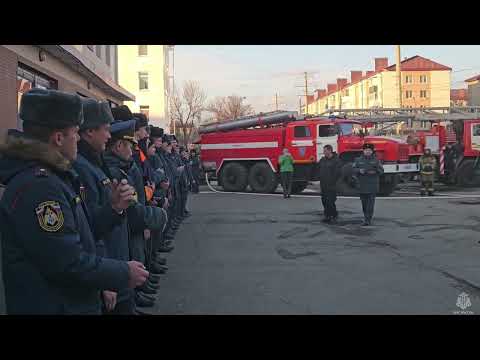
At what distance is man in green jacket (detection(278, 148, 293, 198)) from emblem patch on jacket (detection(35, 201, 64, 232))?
1640 cm

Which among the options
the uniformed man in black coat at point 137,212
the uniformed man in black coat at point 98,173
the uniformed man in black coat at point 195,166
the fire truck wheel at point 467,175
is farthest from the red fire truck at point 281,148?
the uniformed man in black coat at point 98,173

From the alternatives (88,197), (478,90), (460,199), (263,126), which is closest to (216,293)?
(88,197)

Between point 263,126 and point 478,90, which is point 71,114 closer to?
point 263,126

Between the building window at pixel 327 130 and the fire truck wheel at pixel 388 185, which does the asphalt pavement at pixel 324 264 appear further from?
the building window at pixel 327 130

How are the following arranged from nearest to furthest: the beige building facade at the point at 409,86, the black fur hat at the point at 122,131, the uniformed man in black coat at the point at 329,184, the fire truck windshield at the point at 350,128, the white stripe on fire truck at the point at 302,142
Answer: the black fur hat at the point at 122,131
the uniformed man in black coat at the point at 329,184
the fire truck windshield at the point at 350,128
the white stripe on fire truck at the point at 302,142
the beige building facade at the point at 409,86

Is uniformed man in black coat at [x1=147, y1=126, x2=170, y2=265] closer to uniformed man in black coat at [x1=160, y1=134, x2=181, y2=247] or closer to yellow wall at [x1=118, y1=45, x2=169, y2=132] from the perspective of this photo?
uniformed man in black coat at [x1=160, y1=134, x2=181, y2=247]

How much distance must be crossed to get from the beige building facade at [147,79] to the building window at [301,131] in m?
27.3

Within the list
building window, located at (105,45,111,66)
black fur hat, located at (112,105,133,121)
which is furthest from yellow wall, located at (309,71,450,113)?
black fur hat, located at (112,105,133,121)

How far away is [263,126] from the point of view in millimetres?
22188

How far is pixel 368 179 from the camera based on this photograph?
11891 millimetres

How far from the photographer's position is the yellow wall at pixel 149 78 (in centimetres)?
→ 4643
